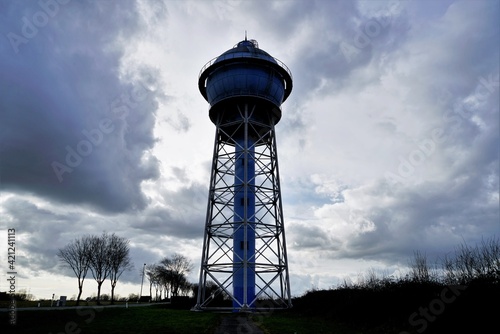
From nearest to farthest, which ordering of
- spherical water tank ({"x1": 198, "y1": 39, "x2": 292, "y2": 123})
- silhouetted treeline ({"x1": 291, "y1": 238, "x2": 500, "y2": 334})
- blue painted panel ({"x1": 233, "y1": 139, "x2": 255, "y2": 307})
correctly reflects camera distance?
silhouetted treeline ({"x1": 291, "y1": 238, "x2": 500, "y2": 334}) < blue painted panel ({"x1": 233, "y1": 139, "x2": 255, "y2": 307}) < spherical water tank ({"x1": 198, "y1": 39, "x2": 292, "y2": 123})

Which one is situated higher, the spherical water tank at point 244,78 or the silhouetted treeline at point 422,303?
the spherical water tank at point 244,78

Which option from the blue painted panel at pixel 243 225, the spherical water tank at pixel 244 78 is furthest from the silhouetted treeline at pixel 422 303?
the spherical water tank at pixel 244 78

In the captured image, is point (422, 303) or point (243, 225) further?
point (243, 225)

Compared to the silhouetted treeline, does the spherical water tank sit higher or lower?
higher

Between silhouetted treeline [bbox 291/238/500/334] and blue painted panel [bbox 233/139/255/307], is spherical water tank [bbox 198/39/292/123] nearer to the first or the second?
blue painted panel [bbox 233/139/255/307]

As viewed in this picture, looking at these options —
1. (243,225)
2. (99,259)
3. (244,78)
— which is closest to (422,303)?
(243,225)

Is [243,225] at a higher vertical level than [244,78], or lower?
lower

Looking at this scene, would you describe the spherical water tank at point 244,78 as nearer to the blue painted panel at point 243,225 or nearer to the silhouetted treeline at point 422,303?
the blue painted panel at point 243,225

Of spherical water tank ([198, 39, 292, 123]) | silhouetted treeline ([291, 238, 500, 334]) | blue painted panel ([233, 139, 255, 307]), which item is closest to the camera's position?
silhouetted treeline ([291, 238, 500, 334])

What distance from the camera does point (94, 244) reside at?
1858 inches

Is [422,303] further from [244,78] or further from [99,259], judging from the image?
[99,259]

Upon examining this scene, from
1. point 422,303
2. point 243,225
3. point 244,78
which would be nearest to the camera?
point 422,303

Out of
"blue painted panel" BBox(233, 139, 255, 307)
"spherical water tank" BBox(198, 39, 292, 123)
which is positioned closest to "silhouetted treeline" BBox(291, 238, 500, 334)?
"blue painted panel" BBox(233, 139, 255, 307)

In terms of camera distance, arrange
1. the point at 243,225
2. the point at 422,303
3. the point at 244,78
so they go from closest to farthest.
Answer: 1. the point at 422,303
2. the point at 243,225
3. the point at 244,78
